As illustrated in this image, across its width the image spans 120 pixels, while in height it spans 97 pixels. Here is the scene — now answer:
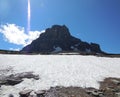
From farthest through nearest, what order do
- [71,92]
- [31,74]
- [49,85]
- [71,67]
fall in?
[71,67], [31,74], [49,85], [71,92]

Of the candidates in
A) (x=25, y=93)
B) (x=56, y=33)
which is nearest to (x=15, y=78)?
(x=25, y=93)

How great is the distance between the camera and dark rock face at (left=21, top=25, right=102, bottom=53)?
156m

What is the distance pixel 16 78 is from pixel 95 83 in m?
8.26

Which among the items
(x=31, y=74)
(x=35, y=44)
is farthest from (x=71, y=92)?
(x=35, y=44)

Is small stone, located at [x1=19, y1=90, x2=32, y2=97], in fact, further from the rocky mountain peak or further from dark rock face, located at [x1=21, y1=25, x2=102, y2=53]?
the rocky mountain peak

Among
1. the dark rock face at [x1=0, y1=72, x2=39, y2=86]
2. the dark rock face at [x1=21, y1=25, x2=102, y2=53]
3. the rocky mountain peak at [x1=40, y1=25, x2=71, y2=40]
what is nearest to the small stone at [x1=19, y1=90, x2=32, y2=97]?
the dark rock face at [x1=0, y1=72, x2=39, y2=86]

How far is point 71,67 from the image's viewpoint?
2742cm

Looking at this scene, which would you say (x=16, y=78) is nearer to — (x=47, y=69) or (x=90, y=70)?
(x=47, y=69)

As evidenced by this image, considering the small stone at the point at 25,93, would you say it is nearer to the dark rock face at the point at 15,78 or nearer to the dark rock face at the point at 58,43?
the dark rock face at the point at 15,78

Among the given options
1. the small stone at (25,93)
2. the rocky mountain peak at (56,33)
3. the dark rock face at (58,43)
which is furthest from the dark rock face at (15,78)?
the rocky mountain peak at (56,33)

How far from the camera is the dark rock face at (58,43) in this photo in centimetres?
15588

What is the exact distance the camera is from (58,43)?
163 m

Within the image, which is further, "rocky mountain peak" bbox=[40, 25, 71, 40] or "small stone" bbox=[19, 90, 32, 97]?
"rocky mountain peak" bbox=[40, 25, 71, 40]

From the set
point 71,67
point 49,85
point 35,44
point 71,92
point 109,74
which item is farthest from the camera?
point 35,44
